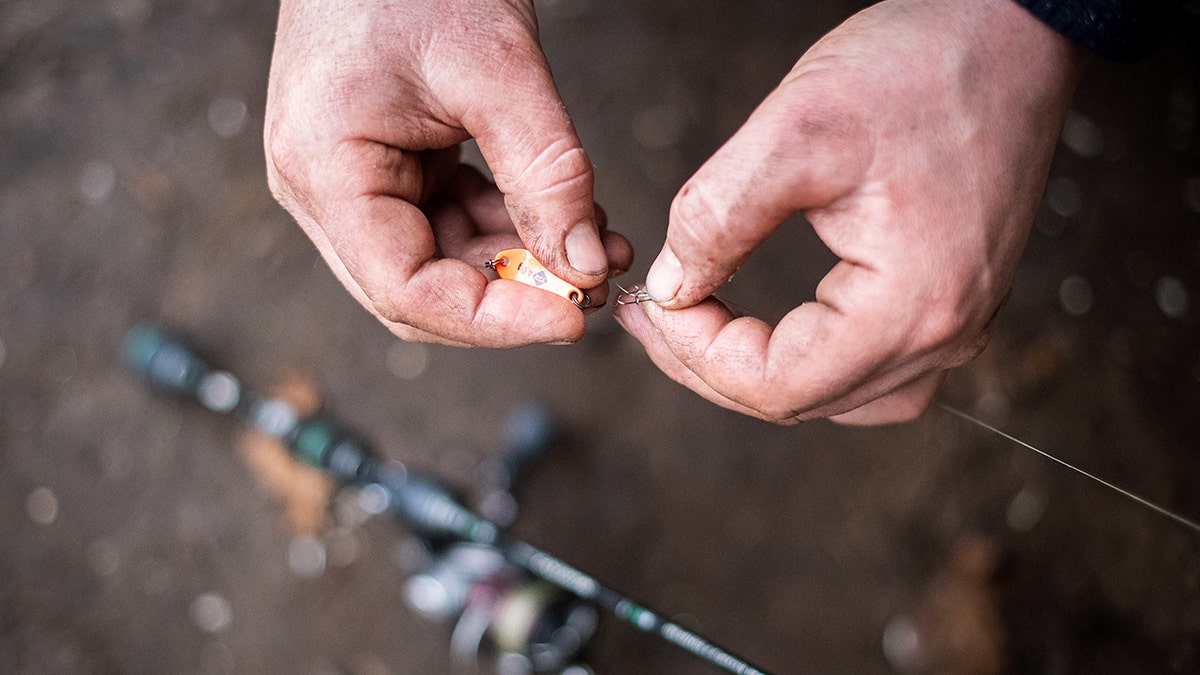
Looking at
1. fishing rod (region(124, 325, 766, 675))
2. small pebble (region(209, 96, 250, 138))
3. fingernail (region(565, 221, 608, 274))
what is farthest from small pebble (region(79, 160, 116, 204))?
fingernail (region(565, 221, 608, 274))

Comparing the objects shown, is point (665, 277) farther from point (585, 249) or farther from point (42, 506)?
point (42, 506)

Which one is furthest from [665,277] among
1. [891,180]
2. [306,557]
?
[306,557]

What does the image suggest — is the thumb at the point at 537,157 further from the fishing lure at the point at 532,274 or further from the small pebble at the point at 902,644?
the small pebble at the point at 902,644

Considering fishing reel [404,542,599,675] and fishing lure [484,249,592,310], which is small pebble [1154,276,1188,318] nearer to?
fishing reel [404,542,599,675]

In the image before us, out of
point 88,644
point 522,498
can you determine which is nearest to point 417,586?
point 522,498

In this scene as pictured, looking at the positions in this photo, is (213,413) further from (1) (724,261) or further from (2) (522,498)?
(1) (724,261)

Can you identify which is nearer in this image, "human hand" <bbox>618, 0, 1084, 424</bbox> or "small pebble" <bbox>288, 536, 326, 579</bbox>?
"human hand" <bbox>618, 0, 1084, 424</bbox>
